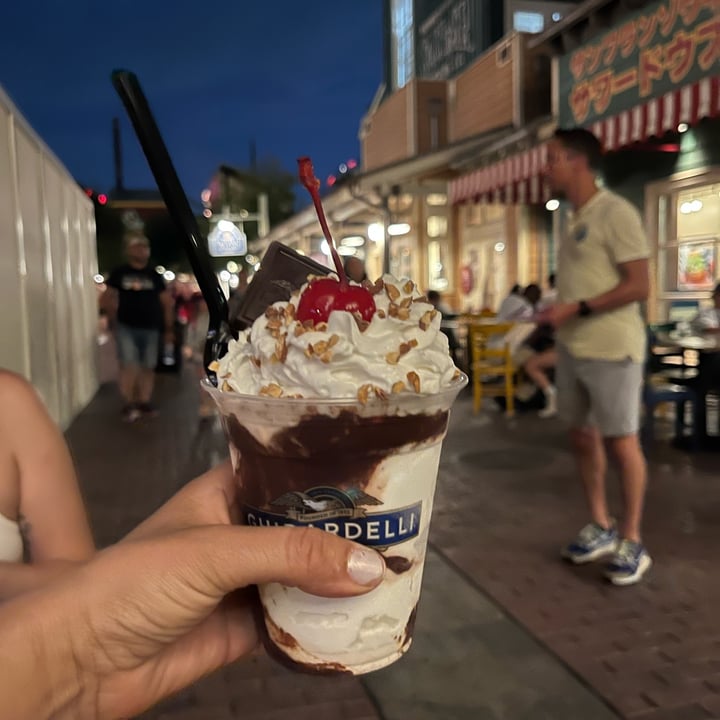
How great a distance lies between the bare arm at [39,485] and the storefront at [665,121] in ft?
21.8

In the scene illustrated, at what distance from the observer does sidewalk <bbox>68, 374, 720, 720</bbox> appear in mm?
2512

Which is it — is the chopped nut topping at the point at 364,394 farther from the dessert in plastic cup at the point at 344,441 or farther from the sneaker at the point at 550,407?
the sneaker at the point at 550,407

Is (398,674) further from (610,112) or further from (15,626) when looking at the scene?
(610,112)

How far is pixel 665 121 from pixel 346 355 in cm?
721

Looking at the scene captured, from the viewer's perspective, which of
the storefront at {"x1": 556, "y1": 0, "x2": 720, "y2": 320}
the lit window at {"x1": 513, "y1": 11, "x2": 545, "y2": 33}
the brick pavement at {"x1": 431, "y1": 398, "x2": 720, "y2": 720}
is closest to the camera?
the brick pavement at {"x1": 431, "y1": 398, "x2": 720, "y2": 720}

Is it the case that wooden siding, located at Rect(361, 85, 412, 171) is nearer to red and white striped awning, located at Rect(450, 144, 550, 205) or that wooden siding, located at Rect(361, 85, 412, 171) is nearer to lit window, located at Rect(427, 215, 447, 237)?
lit window, located at Rect(427, 215, 447, 237)

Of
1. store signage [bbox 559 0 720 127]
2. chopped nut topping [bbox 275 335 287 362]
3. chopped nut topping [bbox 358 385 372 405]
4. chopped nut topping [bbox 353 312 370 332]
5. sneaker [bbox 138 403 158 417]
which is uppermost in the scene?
store signage [bbox 559 0 720 127]

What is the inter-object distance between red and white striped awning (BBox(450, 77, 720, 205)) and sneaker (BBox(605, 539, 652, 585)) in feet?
A: 15.8

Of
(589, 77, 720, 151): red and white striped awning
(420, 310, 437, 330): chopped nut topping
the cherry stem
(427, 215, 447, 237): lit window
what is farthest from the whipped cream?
(427, 215, 447, 237): lit window

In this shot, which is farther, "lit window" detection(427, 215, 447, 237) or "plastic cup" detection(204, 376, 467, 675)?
"lit window" detection(427, 215, 447, 237)

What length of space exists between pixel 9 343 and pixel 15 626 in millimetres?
4539

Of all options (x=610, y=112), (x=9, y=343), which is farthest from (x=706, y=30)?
(x=9, y=343)

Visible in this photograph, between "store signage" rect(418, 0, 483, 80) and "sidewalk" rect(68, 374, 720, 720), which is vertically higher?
"store signage" rect(418, 0, 483, 80)

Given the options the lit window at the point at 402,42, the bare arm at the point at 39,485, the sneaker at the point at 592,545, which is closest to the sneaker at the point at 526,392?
the sneaker at the point at 592,545
